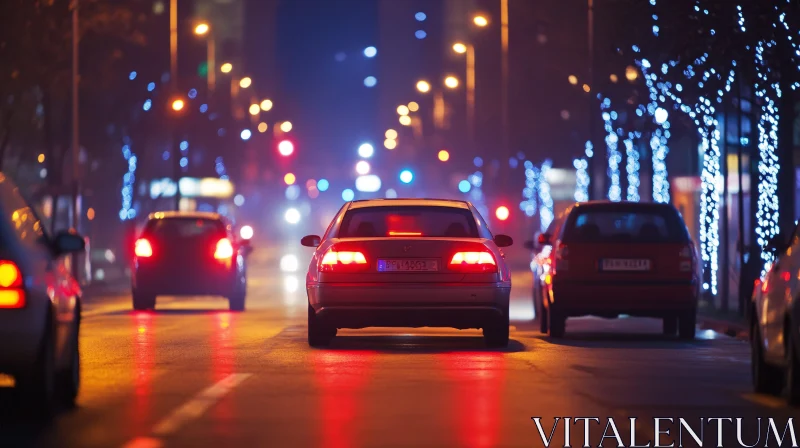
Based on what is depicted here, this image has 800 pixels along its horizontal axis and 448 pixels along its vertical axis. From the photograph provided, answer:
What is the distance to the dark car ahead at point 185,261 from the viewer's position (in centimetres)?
3006

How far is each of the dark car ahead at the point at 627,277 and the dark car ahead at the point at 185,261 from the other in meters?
9.55

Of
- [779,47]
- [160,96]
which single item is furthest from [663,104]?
[160,96]

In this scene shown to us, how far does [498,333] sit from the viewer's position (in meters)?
18.9

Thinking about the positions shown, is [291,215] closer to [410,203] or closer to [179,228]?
[179,228]

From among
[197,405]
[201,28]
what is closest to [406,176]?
[201,28]

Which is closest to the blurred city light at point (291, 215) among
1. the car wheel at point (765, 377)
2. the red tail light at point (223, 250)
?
the red tail light at point (223, 250)

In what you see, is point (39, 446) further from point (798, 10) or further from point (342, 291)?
point (798, 10)

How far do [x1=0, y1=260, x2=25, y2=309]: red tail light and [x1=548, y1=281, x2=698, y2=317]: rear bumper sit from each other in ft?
35.6

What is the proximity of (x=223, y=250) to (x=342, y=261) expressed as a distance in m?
12.5

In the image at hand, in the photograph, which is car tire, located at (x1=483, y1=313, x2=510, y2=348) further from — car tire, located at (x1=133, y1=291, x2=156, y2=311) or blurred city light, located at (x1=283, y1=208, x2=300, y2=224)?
blurred city light, located at (x1=283, y1=208, x2=300, y2=224)

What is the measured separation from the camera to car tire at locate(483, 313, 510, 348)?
18719 mm

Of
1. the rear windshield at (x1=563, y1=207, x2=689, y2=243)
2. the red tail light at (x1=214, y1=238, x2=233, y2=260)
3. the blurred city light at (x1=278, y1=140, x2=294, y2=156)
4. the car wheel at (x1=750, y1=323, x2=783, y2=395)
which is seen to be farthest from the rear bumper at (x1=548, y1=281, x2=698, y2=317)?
the blurred city light at (x1=278, y1=140, x2=294, y2=156)

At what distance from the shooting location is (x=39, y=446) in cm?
1038

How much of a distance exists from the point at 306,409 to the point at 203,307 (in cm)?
2070
